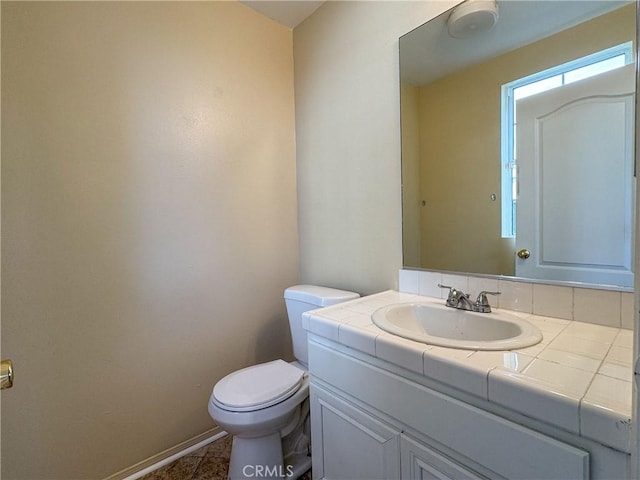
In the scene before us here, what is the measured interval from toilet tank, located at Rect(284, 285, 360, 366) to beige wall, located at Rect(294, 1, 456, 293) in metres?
0.18

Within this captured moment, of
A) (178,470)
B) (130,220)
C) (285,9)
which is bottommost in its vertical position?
(178,470)

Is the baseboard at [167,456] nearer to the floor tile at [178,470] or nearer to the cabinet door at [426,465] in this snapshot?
the floor tile at [178,470]

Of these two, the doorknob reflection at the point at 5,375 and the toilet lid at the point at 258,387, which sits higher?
the doorknob reflection at the point at 5,375

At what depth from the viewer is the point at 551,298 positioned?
1.02 meters

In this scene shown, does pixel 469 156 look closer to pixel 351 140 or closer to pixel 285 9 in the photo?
pixel 351 140

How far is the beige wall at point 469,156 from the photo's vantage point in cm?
109

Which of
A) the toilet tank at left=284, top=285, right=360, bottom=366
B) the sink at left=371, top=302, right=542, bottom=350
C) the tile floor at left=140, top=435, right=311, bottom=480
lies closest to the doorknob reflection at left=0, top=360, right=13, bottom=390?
the sink at left=371, top=302, right=542, bottom=350

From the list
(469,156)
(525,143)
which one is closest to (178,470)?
(469,156)

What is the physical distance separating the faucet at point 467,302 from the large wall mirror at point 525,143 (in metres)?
0.13

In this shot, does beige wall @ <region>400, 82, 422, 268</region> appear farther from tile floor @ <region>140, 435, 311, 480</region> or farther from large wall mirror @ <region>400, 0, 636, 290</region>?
tile floor @ <region>140, 435, 311, 480</region>

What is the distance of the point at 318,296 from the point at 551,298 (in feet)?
3.04

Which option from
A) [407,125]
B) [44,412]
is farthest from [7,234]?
[407,125]

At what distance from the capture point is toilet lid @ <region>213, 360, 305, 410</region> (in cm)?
121

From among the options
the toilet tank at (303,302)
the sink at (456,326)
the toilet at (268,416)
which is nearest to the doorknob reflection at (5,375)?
the toilet at (268,416)
